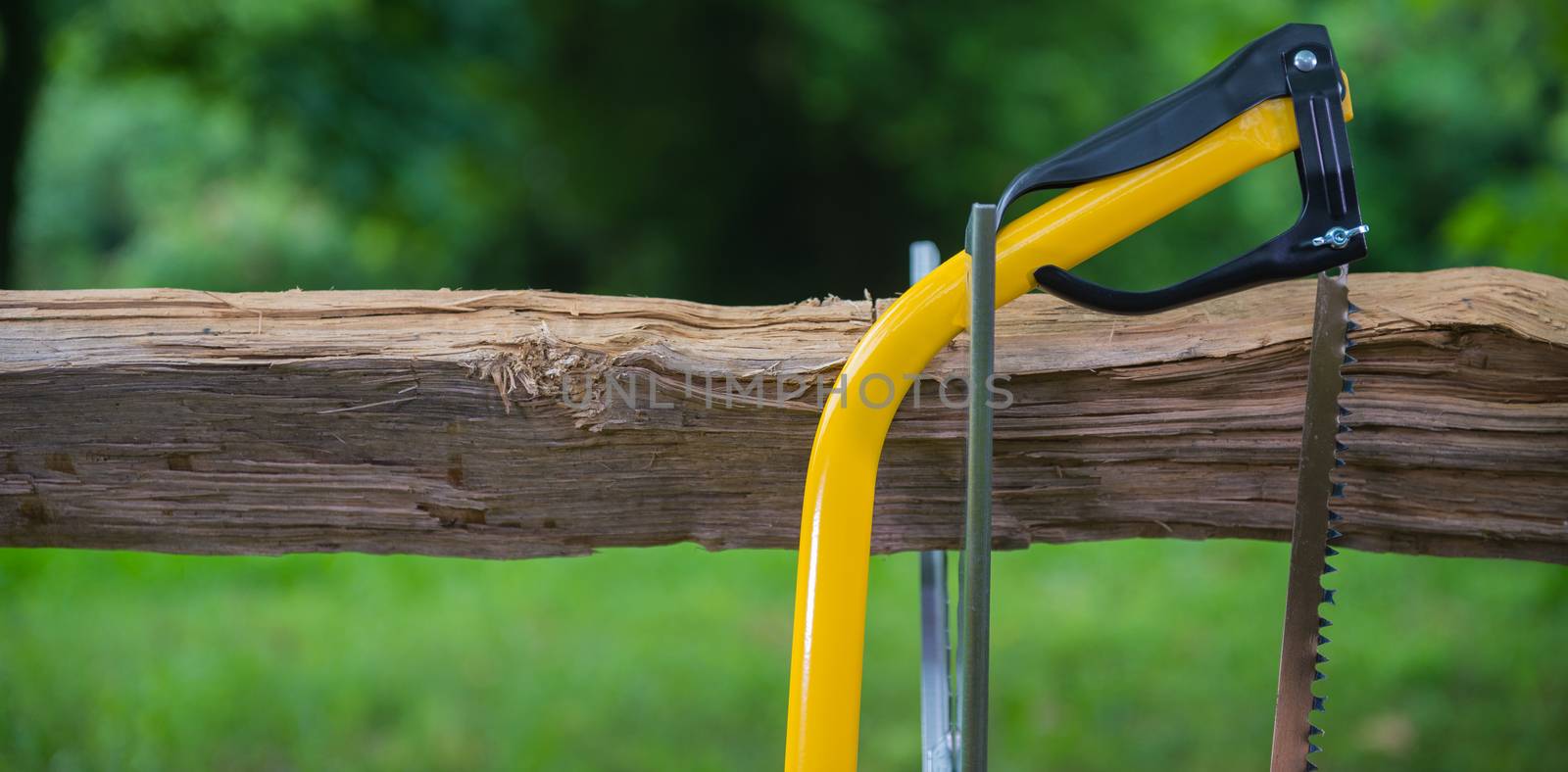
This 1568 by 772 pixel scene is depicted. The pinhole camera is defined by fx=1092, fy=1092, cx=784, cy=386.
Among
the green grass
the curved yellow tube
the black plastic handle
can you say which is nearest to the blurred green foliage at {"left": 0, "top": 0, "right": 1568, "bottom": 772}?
the green grass

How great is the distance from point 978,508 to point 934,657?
1.05ft

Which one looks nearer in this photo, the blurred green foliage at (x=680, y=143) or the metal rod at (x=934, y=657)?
the metal rod at (x=934, y=657)

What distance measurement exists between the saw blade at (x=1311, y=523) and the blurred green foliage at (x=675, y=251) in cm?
114

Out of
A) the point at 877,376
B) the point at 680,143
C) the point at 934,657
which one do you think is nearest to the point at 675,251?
the point at 680,143

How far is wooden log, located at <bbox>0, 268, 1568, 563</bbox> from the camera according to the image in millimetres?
762

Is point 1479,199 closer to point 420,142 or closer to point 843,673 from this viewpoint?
point 843,673

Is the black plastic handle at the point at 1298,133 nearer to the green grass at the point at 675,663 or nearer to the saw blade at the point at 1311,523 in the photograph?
the saw blade at the point at 1311,523

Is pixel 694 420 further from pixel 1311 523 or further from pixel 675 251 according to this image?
pixel 675 251

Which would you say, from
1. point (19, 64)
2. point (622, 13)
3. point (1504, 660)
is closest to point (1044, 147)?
point (622, 13)

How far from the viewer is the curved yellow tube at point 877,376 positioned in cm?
62

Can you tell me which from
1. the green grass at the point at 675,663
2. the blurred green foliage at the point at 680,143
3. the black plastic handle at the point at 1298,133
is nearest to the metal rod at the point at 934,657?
the black plastic handle at the point at 1298,133

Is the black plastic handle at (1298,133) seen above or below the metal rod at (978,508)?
above

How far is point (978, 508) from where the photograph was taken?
613mm

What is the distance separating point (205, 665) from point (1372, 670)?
231 cm
